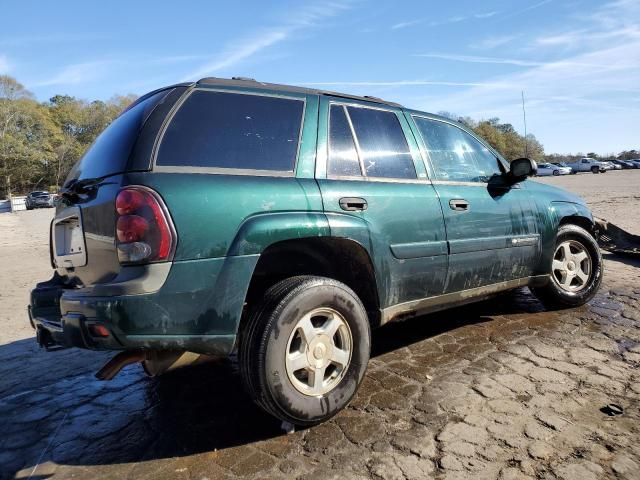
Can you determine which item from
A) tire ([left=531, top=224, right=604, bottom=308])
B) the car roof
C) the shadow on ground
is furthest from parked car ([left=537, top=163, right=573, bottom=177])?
the shadow on ground

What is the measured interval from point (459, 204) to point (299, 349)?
1.76m

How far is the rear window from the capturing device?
2453 millimetres

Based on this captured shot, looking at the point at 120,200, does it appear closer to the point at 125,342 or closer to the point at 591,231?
the point at 125,342

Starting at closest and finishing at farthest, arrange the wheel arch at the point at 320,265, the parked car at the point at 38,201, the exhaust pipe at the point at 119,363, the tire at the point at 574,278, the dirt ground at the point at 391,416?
1. the dirt ground at the point at 391,416
2. the exhaust pipe at the point at 119,363
3. the wheel arch at the point at 320,265
4. the tire at the point at 574,278
5. the parked car at the point at 38,201

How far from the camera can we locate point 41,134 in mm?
53688

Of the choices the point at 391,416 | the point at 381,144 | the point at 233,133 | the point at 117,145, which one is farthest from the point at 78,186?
the point at 391,416

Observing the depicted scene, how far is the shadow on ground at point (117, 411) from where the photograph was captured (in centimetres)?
255

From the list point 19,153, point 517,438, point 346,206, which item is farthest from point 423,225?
point 19,153

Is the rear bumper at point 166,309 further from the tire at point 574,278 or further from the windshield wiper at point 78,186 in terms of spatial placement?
the tire at point 574,278

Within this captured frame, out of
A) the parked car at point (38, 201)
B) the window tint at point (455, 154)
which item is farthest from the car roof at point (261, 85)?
the parked car at point (38, 201)

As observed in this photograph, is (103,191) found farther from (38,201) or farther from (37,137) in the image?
(37,137)

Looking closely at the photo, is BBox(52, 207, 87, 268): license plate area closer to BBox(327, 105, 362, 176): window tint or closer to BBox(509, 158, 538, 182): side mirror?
BBox(327, 105, 362, 176): window tint

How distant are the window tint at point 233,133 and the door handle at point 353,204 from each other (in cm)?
37

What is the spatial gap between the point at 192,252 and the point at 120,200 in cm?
42
